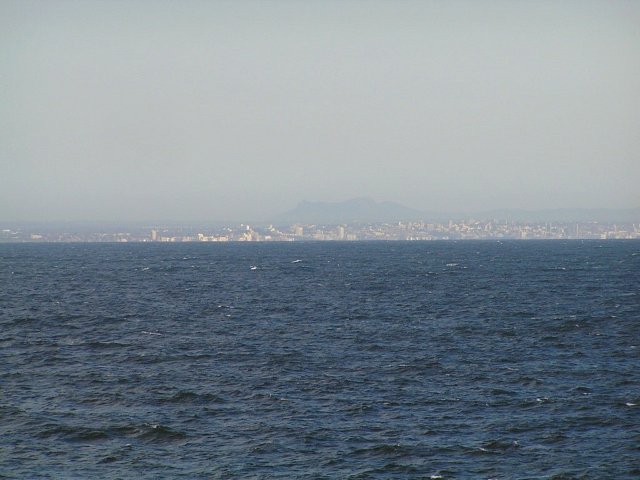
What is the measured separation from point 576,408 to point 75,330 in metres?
54.8

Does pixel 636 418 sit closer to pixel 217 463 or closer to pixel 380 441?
pixel 380 441

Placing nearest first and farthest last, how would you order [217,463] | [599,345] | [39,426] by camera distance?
[217,463] → [39,426] → [599,345]

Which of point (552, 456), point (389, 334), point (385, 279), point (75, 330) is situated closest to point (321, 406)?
point (552, 456)

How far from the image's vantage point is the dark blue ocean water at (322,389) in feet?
134

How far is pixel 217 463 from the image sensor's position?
1585 inches

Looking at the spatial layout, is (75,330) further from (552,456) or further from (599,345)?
(552,456)

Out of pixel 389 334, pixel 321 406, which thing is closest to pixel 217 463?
pixel 321 406

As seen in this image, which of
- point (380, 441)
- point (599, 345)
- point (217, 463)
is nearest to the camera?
point (217, 463)

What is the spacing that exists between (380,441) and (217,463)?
9.04 meters

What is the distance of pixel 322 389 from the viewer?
56.0 meters

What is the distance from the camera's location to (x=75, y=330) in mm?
85688

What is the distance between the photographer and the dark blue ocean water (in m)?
40.8

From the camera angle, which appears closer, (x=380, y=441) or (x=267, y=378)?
(x=380, y=441)

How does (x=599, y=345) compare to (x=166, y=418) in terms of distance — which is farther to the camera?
(x=599, y=345)
